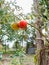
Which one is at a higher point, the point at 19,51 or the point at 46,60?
the point at 46,60

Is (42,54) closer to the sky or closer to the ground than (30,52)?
closer to the sky

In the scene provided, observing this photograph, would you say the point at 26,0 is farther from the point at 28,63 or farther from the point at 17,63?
the point at 17,63

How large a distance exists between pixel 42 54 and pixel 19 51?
139 cm

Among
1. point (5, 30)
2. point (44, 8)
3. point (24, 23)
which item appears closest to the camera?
point (24, 23)

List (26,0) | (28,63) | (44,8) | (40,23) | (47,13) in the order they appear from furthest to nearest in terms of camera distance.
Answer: (26,0) → (28,63) → (44,8) → (47,13) → (40,23)

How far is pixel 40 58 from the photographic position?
68 cm

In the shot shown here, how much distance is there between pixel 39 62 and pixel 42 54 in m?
0.03

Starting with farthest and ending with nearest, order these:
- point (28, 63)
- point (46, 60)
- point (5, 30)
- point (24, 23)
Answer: point (28, 63) → point (5, 30) → point (46, 60) → point (24, 23)

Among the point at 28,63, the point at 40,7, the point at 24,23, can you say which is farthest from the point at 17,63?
the point at 24,23

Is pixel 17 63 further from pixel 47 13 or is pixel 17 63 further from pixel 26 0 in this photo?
pixel 26 0

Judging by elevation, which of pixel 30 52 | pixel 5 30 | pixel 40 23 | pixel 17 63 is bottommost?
pixel 30 52

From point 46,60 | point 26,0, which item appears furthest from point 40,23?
point 26,0

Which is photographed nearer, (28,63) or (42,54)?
(42,54)

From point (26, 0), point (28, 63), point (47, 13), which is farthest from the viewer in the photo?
point (26, 0)
